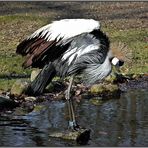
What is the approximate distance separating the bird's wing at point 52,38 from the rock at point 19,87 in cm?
274

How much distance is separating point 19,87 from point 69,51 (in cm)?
291

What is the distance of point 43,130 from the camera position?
7777 millimetres

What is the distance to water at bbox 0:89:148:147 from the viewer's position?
7.23 meters

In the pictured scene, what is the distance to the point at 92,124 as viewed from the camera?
323 inches

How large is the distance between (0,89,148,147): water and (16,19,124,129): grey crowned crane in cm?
45

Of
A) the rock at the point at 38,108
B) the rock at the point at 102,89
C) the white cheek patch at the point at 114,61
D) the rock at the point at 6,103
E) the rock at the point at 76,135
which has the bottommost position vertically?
the rock at the point at 102,89

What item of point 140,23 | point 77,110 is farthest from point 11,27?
point 77,110

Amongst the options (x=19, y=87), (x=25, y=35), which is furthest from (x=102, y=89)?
(x=25, y=35)

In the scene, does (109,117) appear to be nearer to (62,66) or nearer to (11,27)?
(62,66)

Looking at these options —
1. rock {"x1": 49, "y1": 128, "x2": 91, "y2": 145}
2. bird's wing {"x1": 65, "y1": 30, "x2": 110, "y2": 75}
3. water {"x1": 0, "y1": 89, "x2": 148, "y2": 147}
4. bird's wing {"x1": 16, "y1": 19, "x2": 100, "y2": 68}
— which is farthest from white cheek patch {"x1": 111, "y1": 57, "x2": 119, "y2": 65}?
rock {"x1": 49, "y1": 128, "x2": 91, "y2": 145}

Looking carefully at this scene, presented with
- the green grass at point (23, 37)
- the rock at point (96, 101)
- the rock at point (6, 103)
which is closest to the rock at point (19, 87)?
the green grass at point (23, 37)

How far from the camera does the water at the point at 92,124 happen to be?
23.7ft

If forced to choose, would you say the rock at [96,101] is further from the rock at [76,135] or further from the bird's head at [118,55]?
the rock at [76,135]

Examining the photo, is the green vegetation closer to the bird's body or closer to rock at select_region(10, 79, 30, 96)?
rock at select_region(10, 79, 30, 96)
